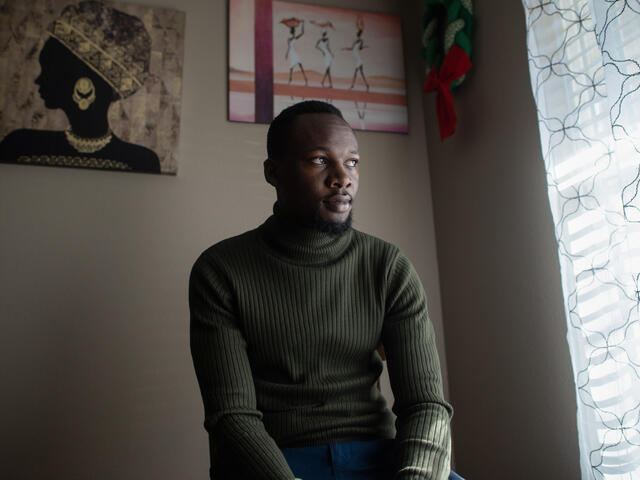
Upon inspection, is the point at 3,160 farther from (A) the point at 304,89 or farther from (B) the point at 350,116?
(B) the point at 350,116

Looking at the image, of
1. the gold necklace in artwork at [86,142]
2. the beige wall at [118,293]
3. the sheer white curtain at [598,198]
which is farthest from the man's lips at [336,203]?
the gold necklace in artwork at [86,142]

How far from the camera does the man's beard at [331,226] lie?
3.65 feet

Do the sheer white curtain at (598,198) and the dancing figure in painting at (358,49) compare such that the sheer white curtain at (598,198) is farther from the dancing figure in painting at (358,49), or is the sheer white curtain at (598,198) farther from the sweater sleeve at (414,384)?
the dancing figure in painting at (358,49)

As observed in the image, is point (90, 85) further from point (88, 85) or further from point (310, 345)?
point (310, 345)

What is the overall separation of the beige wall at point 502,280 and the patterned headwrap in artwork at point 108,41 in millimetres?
1093

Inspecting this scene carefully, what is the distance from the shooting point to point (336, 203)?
1.10 metres

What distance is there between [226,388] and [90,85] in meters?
1.26

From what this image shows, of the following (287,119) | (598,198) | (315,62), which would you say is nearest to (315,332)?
(287,119)

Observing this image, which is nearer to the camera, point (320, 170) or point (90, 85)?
point (320, 170)

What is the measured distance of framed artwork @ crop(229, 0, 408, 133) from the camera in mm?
1921

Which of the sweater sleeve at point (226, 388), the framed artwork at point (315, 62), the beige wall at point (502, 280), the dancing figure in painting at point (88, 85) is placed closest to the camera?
the sweater sleeve at point (226, 388)

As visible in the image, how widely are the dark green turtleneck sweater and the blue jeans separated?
3 centimetres

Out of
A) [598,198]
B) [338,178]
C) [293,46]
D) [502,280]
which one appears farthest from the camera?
[293,46]

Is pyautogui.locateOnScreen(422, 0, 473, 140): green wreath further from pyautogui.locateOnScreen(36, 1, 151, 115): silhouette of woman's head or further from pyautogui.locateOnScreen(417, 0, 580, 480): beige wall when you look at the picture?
pyautogui.locateOnScreen(36, 1, 151, 115): silhouette of woman's head
